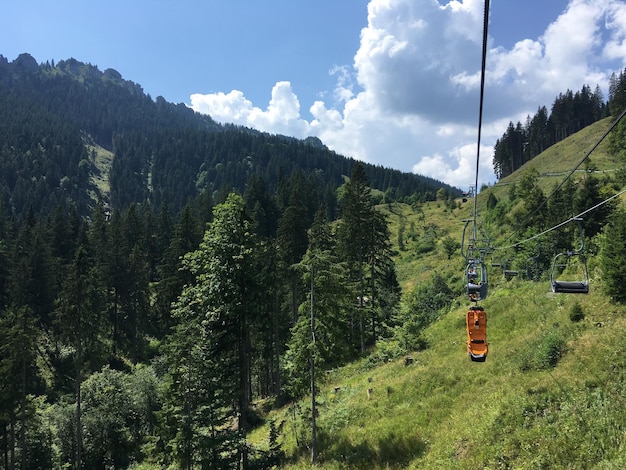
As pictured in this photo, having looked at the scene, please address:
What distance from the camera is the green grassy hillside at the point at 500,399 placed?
12141 millimetres

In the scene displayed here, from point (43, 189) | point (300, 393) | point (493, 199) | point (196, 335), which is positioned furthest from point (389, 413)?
point (43, 189)

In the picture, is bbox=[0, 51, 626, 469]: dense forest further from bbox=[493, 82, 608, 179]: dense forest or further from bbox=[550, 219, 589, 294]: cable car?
bbox=[493, 82, 608, 179]: dense forest

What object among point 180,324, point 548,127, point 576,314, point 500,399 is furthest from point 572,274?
point 548,127

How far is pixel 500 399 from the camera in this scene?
16047mm

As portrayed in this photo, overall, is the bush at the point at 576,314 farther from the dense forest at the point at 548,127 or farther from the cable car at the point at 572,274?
the dense forest at the point at 548,127

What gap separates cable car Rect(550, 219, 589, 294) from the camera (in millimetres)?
14492

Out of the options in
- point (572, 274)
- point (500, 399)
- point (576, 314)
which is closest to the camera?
point (500, 399)

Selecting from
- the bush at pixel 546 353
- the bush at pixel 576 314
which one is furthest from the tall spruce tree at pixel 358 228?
the bush at pixel 546 353

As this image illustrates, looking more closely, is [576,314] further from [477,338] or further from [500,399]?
[477,338]

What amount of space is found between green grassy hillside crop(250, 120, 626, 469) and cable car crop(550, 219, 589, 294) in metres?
1.37

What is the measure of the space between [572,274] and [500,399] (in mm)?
17255

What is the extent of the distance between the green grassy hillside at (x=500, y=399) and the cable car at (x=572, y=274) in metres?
1.37

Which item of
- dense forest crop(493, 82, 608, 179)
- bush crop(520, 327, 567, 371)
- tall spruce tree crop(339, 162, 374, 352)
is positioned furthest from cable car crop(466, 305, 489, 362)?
dense forest crop(493, 82, 608, 179)

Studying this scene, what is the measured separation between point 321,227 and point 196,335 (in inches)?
1009
